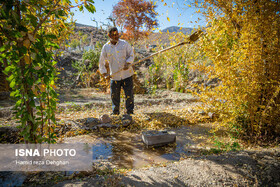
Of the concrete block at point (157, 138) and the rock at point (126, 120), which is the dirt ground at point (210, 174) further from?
the rock at point (126, 120)

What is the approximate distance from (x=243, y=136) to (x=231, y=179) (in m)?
1.16

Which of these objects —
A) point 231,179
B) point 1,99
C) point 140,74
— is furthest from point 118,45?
point 140,74

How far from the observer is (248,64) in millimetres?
2111

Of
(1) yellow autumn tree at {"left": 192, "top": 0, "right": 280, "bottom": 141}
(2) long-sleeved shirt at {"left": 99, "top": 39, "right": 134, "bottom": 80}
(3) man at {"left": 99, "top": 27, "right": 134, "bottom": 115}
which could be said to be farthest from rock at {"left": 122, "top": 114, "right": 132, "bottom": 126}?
(1) yellow autumn tree at {"left": 192, "top": 0, "right": 280, "bottom": 141}

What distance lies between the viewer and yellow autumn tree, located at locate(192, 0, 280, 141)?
2.03m

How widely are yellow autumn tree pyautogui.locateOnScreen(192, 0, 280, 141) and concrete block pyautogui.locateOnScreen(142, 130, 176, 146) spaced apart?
2.62ft

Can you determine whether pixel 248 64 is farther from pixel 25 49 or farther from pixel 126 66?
pixel 25 49

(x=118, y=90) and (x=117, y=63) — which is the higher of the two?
(x=117, y=63)

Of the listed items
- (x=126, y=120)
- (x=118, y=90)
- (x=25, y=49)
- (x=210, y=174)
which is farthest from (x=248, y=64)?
(x=118, y=90)

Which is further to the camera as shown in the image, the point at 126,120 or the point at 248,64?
the point at 126,120

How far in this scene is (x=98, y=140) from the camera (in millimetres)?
2730

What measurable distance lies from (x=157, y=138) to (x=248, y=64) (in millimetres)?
1594

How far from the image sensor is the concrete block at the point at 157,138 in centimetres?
249

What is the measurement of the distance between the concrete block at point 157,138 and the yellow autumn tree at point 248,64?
797mm
